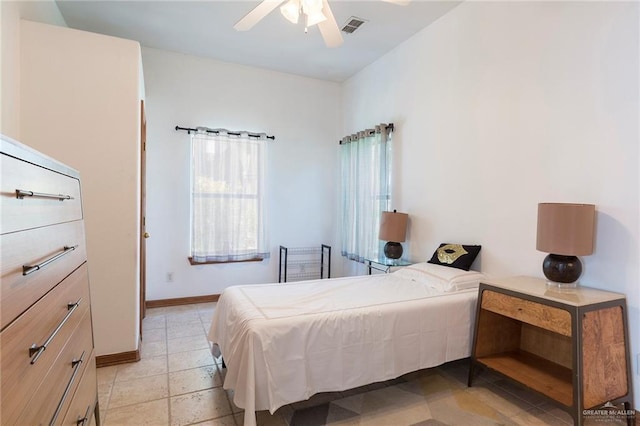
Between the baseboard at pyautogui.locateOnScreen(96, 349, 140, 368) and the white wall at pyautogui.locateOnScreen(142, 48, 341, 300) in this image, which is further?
the white wall at pyautogui.locateOnScreen(142, 48, 341, 300)

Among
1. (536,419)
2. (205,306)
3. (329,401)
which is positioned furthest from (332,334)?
(205,306)

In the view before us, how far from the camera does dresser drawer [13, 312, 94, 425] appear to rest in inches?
34.8

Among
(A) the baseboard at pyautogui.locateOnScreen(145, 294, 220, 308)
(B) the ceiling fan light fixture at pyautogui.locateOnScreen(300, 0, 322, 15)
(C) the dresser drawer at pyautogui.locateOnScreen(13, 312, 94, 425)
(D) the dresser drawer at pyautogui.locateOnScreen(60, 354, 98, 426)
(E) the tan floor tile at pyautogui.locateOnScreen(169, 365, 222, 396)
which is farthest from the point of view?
(A) the baseboard at pyautogui.locateOnScreen(145, 294, 220, 308)

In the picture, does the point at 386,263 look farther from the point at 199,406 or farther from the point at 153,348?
the point at 153,348

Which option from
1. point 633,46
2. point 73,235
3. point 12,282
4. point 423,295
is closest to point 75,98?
point 73,235

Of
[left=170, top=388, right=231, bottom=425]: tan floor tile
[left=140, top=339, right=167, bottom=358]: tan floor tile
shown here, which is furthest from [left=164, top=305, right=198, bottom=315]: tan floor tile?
[left=170, top=388, right=231, bottom=425]: tan floor tile

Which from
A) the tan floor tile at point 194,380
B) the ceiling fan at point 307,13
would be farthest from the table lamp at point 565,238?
the tan floor tile at point 194,380

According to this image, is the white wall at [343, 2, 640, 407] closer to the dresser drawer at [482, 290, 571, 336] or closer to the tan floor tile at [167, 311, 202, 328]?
the dresser drawer at [482, 290, 571, 336]

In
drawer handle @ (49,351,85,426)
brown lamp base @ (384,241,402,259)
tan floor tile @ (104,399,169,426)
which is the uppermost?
brown lamp base @ (384,241,402,259)

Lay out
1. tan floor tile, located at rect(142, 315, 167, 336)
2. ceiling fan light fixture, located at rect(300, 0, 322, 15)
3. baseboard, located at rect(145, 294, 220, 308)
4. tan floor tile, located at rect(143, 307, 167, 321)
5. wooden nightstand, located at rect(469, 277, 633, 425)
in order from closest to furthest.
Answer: wooden nightstand, located at rect(469, 277, 633, 425) → ceiling fan light fixture, located at rect(300, 0, 322, 15) → tan floor tile, located at rect(142, 315, 167, 336) → tan floor tile, located at rect(143, 307, 167, 321) → baseboard, located at rect(145, 294, 220, 308)

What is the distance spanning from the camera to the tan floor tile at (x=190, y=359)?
2568 mm

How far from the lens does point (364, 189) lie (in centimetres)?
420

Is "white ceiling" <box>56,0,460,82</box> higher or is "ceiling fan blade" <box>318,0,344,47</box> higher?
"white ceiling" <box>56,0,460,82</box>

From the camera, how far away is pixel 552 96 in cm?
229
